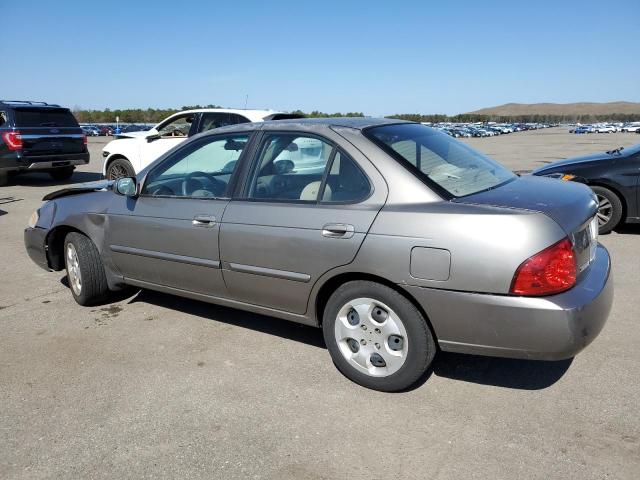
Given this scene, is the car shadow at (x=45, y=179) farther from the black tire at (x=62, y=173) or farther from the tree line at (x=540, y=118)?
the tree line at (x=540, y=118)

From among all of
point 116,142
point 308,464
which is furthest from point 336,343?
point 116,142

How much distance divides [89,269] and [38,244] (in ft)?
2.52

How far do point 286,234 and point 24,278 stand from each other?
379 cm

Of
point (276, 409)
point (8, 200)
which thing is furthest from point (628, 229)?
point (8, 200)

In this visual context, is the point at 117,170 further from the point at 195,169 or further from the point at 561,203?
the point at 561,203

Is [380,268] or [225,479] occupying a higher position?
[380,268]

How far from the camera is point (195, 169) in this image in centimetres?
424

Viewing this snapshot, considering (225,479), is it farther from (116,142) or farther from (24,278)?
(116,142)

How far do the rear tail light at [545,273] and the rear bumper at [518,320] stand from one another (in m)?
0.04

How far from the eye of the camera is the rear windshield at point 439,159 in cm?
319

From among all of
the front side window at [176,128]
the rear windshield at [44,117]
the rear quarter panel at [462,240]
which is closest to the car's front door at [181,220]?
the rear quarter panel at [462,240]

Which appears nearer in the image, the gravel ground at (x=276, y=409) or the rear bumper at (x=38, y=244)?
the gravel ground at (x=276, y=409)

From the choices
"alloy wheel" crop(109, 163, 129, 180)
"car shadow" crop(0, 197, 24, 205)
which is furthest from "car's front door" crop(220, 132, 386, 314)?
"car shadow" crop(0, 197, 24, 205)

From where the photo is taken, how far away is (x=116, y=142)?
11.3 meters
